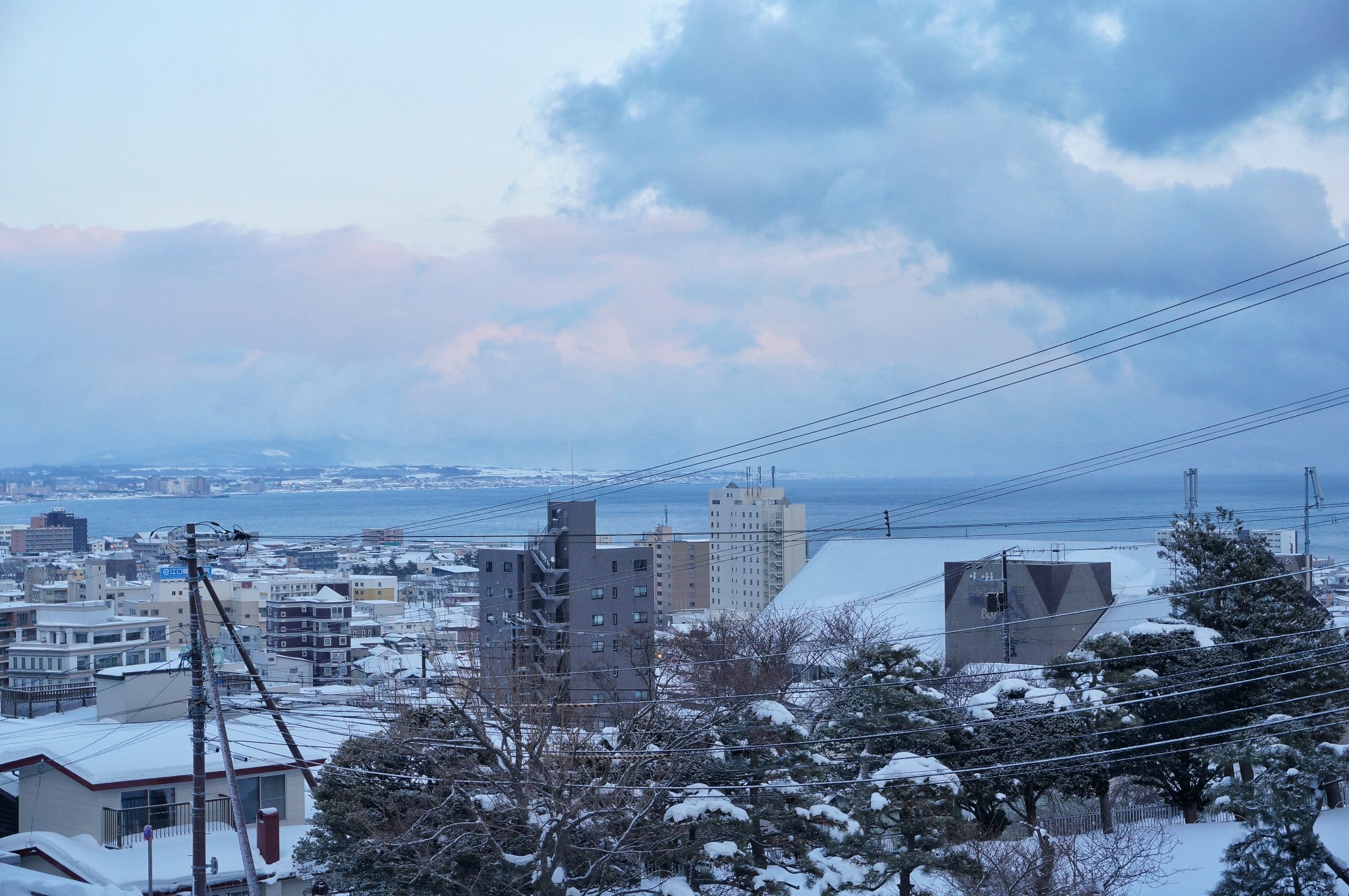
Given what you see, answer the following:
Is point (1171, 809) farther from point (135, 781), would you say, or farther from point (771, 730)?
point (135, 781)

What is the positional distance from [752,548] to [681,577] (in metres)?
7.21

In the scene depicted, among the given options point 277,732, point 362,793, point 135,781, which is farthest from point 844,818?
point 277,732

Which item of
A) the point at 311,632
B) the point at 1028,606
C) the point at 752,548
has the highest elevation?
the point at 1028,606

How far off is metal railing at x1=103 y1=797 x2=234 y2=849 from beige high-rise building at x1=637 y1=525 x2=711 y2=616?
62600 mm

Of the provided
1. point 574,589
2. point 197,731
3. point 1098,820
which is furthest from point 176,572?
point 574,589

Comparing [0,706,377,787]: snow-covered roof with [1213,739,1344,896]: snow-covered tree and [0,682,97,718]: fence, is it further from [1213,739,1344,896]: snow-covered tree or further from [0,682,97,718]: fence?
[1213,739,1344,896]: snow-covered tree

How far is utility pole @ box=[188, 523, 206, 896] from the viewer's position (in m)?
8.31

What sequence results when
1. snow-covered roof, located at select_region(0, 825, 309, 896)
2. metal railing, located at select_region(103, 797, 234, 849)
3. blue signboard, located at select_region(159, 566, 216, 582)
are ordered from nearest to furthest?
1. blue signboard, located at select_region(159, 566, 216, 582)
2. snow-covered roof, located at select_region(0, 825, 309, 896)
3. metal railing, located at select_region(103, 797, 234, 849)

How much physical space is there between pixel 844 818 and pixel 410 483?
169495mm

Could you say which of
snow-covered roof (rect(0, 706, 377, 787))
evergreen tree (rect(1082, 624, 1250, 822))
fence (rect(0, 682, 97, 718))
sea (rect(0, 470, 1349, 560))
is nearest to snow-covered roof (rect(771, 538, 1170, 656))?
evergreen tree (rect(1082, 624, 1250, 822))

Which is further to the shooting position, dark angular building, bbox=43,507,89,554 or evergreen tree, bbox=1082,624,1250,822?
dark angular building, bbox=43,507,89,554

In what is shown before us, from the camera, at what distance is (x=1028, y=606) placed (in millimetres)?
21484

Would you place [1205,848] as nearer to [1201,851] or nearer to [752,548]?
[1201,851]

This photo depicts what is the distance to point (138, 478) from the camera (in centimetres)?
17262
